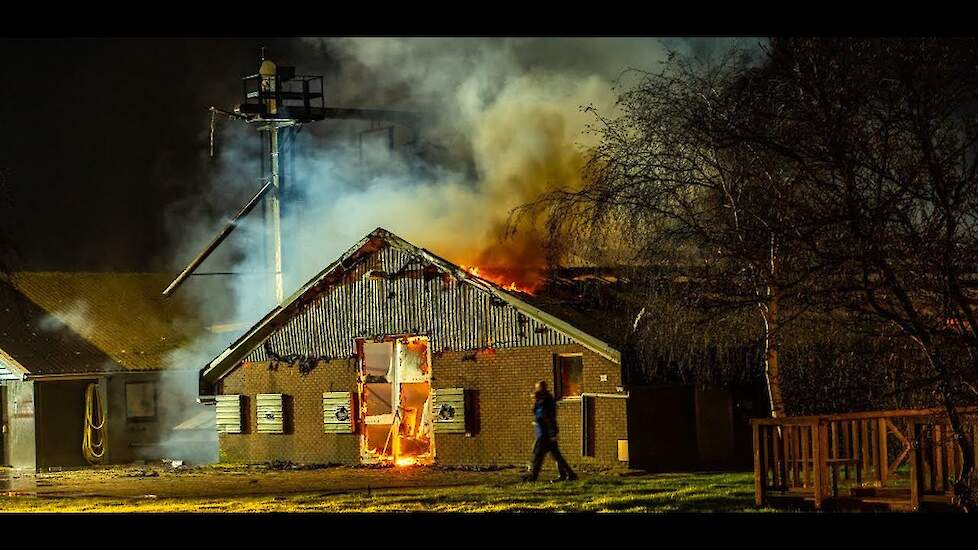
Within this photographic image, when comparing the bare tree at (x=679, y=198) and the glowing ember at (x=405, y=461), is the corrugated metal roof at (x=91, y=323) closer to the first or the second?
the glowing ember at (x=405, y=461)

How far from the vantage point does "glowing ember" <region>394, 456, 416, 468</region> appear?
2869 cm

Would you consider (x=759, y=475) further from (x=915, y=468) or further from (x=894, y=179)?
(x=894, y=179)

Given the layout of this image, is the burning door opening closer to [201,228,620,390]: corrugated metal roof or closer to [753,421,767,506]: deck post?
[201,228,620,390]: corrugated metal roof

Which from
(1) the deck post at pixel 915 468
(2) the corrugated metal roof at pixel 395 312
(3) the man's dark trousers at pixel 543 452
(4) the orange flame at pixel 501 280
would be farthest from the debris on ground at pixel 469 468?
(1) the deck post at pixel 915 468

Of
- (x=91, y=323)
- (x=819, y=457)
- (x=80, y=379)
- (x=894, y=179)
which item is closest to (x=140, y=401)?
(x=80, y=379)

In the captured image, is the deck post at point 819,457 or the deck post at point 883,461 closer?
the deck post at point 819,457

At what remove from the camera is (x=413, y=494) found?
21.6 meters

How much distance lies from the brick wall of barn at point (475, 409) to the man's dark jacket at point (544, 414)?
9.71ft

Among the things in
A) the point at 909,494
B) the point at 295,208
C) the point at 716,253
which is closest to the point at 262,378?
the point at 295,208

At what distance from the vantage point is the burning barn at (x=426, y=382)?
1006 inches

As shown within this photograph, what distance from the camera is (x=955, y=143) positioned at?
14.6m

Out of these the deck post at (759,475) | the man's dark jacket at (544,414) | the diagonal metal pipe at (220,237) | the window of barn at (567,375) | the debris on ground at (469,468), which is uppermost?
the diagonal metal pipe at (220,237)

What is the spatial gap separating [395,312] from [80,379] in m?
9.62
